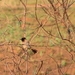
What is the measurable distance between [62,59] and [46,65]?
522mm

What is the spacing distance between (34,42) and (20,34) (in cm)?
68

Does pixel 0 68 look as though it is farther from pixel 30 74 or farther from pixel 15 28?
pixel 15 28

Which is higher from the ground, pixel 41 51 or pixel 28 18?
pixel 28 18

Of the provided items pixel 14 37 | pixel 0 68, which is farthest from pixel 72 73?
pixel 14 37

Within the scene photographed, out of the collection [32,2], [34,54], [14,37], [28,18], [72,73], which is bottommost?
[72,73]

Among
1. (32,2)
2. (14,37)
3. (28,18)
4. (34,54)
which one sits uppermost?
(32,2)

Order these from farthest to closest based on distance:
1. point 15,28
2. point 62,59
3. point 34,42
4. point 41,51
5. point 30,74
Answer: point 15,28 < point 34,42 < point 41,51 < point 62,59 < point 30,74

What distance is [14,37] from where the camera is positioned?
5.55 m

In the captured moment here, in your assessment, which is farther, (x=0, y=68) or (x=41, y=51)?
(x=41, y=51)

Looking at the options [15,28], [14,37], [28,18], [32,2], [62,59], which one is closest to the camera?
[62,59]

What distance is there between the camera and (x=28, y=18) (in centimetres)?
787

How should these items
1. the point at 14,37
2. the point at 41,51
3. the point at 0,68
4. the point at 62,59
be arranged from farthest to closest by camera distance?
the point at 14,37
the point at 41,51
the point at 62,59
the point at 0,68

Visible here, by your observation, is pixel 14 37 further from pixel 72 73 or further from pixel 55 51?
Answer: pixel 72 73

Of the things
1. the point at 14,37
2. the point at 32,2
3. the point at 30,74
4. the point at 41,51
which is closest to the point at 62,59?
the point at 41,51
